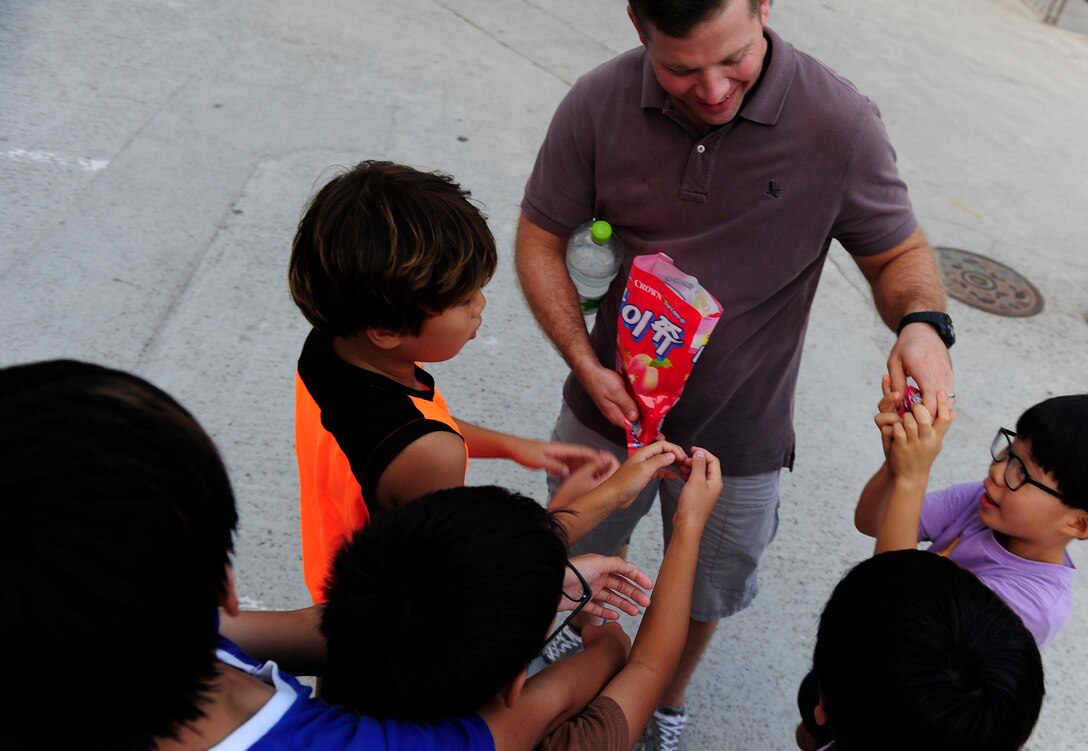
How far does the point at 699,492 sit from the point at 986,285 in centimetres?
393

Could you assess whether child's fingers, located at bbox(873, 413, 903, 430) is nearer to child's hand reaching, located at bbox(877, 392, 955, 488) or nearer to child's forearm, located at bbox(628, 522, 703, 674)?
child's hand reaching, located at bbox(877, 392, 955, 488)

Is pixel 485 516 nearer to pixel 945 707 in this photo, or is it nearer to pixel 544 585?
pixel 544 585

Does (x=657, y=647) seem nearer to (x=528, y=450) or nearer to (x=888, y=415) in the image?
(x=528, y=450)

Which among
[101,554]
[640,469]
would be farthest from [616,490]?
[101,554]

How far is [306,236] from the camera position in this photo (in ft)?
5.03

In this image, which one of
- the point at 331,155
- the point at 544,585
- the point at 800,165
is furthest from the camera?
the point at 331,155

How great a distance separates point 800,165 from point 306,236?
103 cm

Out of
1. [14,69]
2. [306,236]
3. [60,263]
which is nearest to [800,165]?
[306,236]

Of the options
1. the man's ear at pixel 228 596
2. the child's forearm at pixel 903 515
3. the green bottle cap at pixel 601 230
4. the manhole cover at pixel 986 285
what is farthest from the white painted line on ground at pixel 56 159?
the manhole cover at pixel 986 285

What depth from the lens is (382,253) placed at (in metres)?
1.49

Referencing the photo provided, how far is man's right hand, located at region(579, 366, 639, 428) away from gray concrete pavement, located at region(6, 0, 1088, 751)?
1141 millimetres

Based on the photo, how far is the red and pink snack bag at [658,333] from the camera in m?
1.87

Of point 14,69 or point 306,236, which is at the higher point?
point 306,236

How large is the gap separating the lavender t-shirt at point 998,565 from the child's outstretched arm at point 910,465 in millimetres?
215
